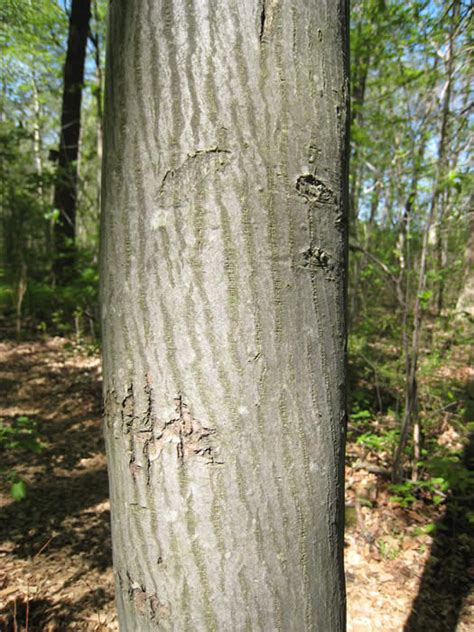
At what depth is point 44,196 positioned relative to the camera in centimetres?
817

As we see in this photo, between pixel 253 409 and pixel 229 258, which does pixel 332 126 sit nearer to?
pixel 229 258

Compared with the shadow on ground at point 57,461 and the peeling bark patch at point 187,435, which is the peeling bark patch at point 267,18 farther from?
the shadow on ground at point 57,461

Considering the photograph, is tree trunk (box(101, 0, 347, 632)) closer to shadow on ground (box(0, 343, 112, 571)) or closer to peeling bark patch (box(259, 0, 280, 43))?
peeling bark patch (box(259, 0, 280, 43))

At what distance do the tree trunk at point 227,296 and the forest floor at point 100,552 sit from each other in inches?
58.7

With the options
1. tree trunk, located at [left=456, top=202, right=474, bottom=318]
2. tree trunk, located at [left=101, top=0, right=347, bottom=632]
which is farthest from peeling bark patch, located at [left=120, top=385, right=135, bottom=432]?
tree trunk, located at [left=456, top=202, right=474, bottom=318]

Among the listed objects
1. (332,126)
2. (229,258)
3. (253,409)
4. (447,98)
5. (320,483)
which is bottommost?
(320,483)

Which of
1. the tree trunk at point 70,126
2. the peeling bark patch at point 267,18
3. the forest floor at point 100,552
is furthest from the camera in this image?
the tree trunk at point 70,126

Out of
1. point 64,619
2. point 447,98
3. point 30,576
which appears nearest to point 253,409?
point 64,619

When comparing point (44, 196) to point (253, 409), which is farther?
point (44, 196)

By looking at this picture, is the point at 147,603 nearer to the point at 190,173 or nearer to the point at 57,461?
the point at 190,173

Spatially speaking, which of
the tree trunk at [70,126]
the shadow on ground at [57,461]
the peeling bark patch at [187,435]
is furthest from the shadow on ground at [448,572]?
the tree trunk at [70,126]

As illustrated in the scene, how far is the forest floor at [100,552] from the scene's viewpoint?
8.25ft

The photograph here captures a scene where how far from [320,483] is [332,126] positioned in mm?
600

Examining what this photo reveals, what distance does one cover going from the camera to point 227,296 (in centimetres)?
65
